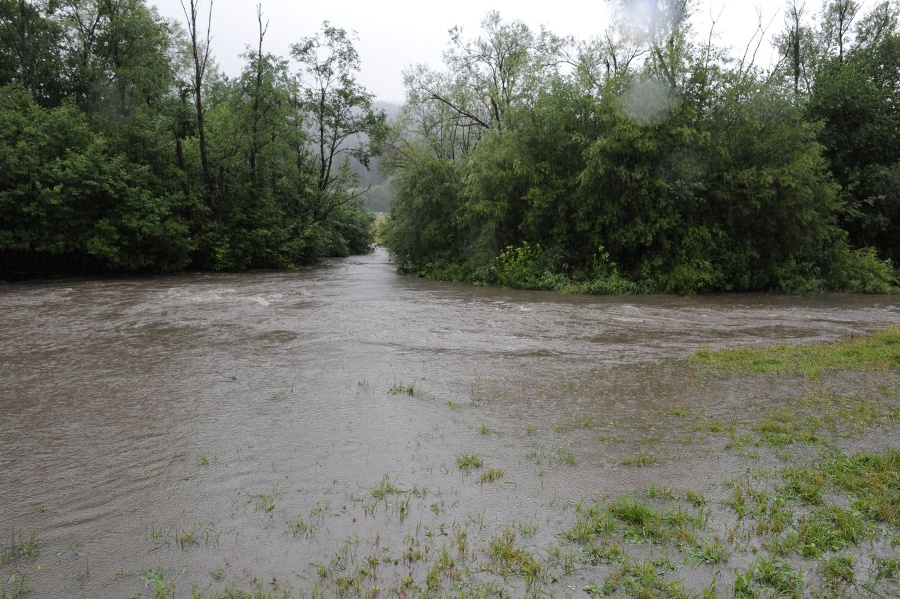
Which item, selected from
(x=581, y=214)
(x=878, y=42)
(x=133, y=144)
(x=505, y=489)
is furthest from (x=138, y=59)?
(x=878, y=42)

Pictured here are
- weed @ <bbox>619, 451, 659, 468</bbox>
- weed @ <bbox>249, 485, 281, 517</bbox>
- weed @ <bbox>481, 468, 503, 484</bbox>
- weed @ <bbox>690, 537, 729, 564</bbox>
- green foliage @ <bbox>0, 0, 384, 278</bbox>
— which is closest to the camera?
weed @ <bbox>690, 537, 729, 564</bbox>

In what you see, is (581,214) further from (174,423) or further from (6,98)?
(6,98)

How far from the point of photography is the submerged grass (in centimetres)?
880

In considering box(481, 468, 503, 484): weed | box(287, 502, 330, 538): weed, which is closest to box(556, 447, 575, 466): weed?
box(481, 468, 503, 484): weed

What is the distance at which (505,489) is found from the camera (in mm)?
5109

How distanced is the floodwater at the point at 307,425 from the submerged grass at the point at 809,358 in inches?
31.4

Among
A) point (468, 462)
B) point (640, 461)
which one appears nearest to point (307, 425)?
point (468, 462)

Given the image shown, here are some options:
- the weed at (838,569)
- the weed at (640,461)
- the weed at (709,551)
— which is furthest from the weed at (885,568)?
the weed at (640,461)

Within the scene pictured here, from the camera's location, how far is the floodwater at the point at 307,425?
14.3 feet

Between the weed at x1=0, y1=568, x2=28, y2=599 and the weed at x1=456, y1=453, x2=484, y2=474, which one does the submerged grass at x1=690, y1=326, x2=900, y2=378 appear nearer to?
the weed at x1=456, y1=453, x2=484, y2=474

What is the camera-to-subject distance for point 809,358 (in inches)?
370

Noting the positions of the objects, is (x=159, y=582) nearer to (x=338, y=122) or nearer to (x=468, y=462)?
(x=468, y=462)

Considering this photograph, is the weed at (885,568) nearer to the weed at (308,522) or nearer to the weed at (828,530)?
the weed at (828,530)

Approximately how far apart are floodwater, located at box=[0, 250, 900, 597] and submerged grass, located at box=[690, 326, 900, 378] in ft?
2.61
